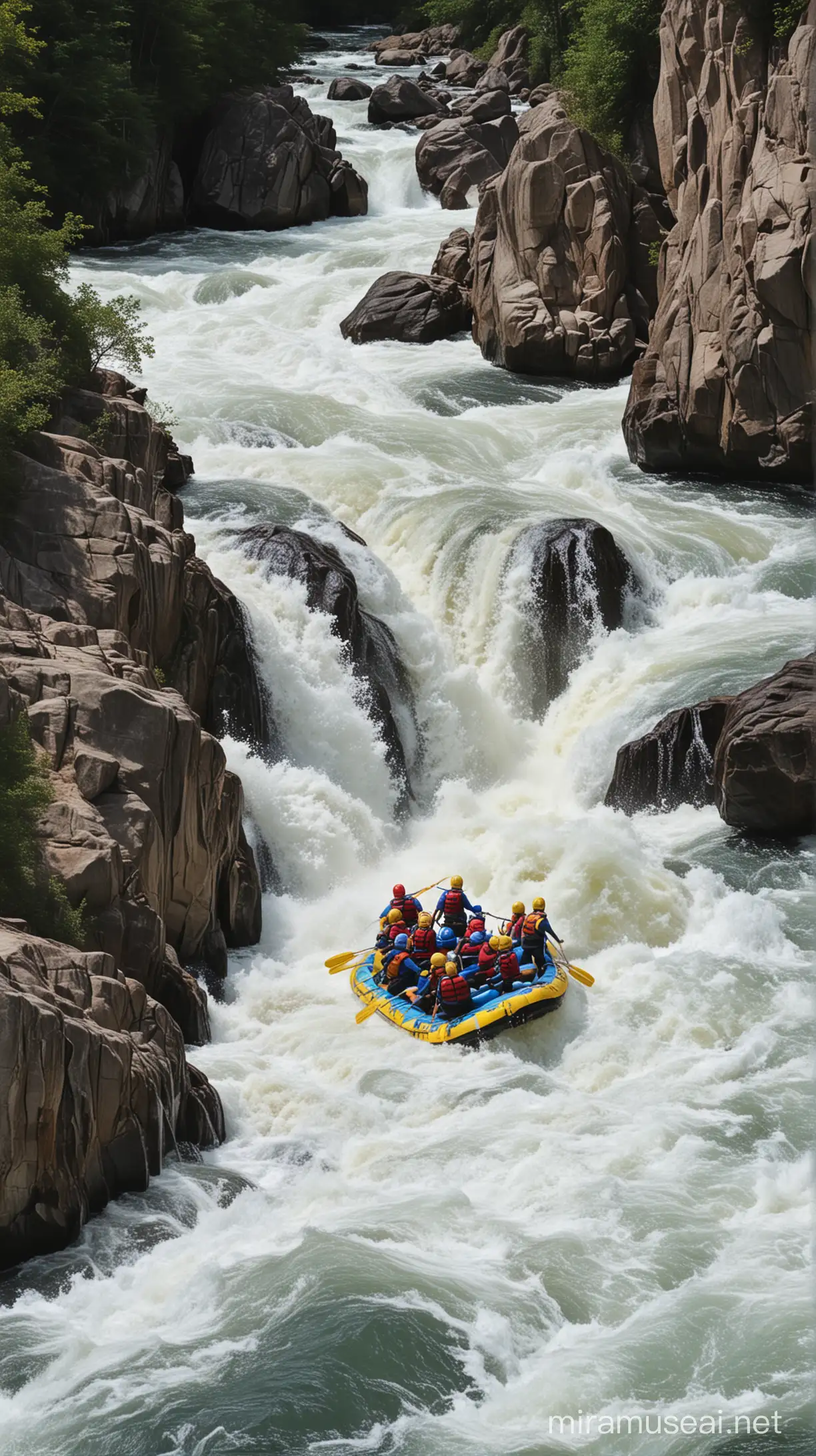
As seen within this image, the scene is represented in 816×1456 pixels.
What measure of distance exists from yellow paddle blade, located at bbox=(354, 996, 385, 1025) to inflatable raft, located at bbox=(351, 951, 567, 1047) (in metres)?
0.01

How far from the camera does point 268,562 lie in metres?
20.9

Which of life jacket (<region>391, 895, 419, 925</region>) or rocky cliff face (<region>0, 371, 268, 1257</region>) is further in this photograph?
life jacket (<region>391, 895, 419, 925</region>)

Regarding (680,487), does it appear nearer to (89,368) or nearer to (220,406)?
(220,406)

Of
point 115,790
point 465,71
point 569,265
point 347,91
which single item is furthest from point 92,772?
point 465,71

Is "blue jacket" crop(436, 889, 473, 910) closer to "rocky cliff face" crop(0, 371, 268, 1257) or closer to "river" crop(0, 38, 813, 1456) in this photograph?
"river" crop(0, 38, 813, 1456)

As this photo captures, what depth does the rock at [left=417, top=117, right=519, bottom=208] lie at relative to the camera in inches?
1492

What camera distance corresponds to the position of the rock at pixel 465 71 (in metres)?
47.5

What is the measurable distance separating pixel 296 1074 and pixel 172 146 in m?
29.6

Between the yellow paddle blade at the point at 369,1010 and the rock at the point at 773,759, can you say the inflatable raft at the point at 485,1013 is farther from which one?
the rock at the point at 773,759

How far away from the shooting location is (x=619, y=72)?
3241 cm

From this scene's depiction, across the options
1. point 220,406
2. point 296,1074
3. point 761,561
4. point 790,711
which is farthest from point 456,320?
point 296,1074

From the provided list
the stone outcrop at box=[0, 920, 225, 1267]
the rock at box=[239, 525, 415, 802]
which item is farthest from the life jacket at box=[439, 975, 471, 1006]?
the rock at box=[239, 525, 415, 802]

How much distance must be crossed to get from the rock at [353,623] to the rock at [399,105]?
25485 mm

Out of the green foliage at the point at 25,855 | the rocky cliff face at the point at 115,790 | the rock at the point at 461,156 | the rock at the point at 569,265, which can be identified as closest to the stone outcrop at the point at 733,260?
the rock at the point at 569,265
